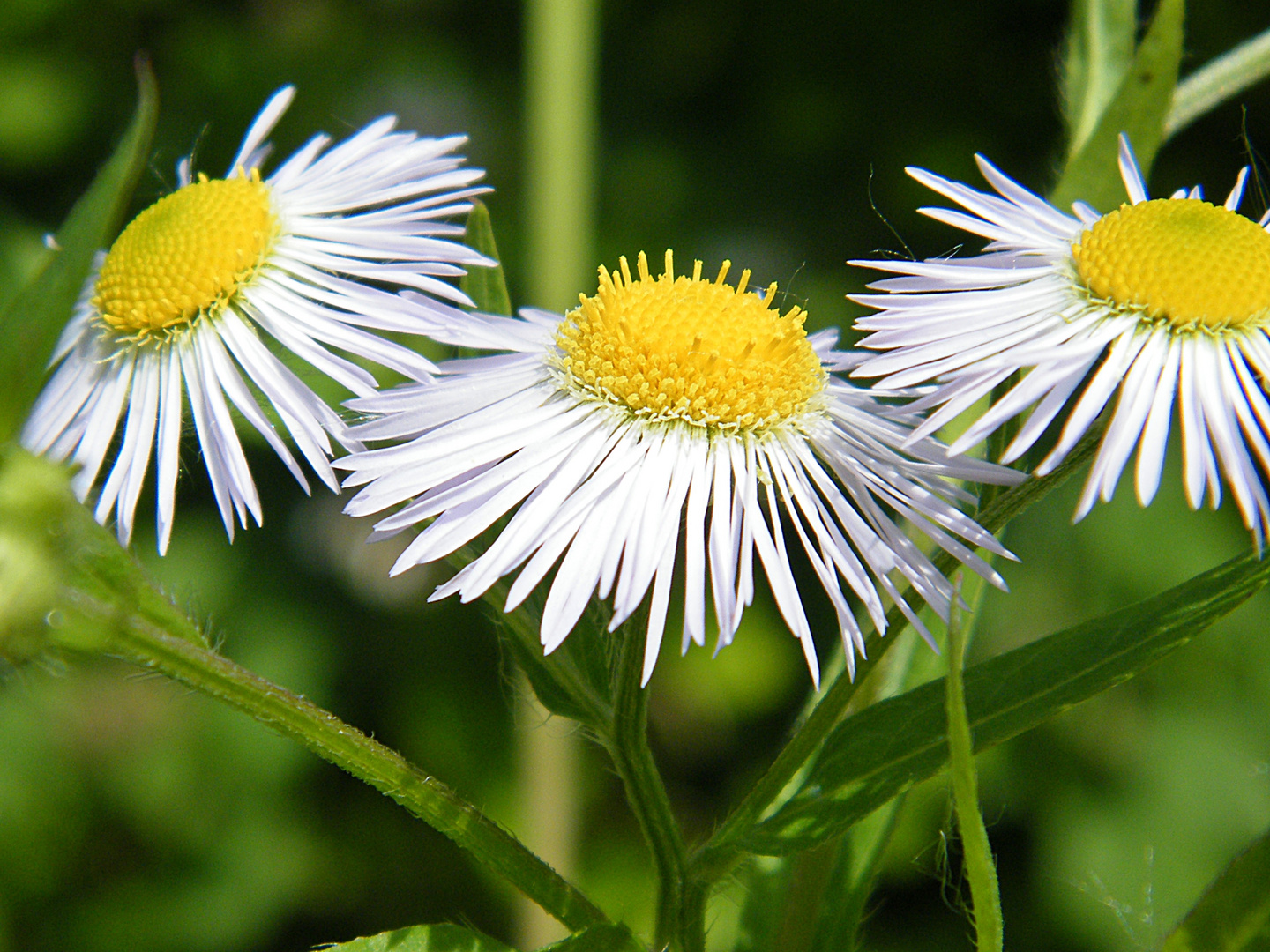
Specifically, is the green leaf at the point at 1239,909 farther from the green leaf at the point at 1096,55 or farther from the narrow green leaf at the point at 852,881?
the green leaf at the point at 1096,55

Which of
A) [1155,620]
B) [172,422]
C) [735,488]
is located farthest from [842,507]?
[172,422]

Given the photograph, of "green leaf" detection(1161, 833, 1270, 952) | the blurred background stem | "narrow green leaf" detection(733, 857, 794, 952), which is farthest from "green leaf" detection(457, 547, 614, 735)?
the blurred background stem

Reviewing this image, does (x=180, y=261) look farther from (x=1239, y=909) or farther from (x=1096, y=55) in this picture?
(x=1096, y=55)

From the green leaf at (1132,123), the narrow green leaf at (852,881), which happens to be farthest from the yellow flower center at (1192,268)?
the narrow green leaf at (852,881)

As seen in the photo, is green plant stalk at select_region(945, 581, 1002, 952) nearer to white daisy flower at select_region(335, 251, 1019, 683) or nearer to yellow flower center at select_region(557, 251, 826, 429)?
white daisy flower at select_region(335, 251, 1019, 683)

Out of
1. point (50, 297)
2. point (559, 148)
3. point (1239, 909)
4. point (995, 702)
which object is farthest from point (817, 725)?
point (559, 148)
